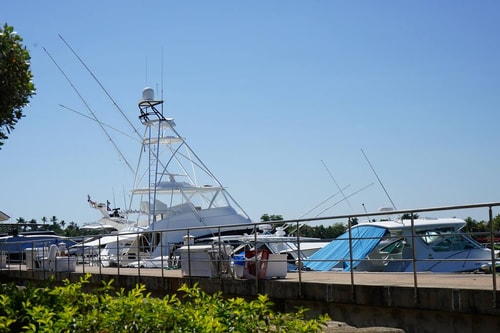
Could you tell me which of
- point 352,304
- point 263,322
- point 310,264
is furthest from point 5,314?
point 310,264

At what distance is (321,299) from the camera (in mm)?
12445

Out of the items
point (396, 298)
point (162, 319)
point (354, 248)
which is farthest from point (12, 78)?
point (354, 248)

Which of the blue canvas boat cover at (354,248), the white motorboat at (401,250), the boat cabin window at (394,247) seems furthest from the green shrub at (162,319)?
the boat cabin window at (394,247)

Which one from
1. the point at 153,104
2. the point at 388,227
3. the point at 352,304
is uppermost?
the point at 153,104

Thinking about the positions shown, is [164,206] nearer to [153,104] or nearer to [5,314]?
[153,104]

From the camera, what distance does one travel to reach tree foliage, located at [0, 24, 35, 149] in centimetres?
847

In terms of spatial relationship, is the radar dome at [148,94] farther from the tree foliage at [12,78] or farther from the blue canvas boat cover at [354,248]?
the tree foliage at [12,78]

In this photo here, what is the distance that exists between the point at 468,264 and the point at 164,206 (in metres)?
20.6

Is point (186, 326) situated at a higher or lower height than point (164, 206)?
lower

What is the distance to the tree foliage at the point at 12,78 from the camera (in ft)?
27.8

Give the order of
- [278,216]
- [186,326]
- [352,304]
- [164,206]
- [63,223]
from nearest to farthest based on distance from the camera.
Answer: [186,326] → [352,304] → [164,206] → [278,216] → [63,223]

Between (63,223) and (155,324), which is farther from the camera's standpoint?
(63,223)

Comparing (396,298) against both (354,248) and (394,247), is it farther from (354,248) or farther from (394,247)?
(394,247)

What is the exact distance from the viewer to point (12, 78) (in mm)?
8594
